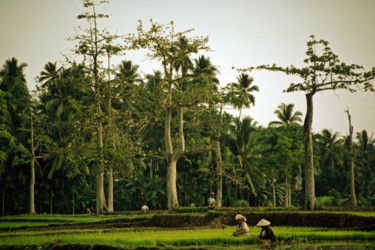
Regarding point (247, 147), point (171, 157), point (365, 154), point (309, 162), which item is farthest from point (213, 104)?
point (365, 154)

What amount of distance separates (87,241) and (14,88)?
1316 inches

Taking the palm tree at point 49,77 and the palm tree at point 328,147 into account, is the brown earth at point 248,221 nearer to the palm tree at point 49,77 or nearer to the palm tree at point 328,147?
the palm tree at point 49,77

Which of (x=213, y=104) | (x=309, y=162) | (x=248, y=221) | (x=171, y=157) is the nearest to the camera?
(x=248, y=221)

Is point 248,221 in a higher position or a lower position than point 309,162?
lower

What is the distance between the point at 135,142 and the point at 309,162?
60.4 feet

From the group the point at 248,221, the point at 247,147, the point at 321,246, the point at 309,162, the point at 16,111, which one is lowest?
the point at 248,221

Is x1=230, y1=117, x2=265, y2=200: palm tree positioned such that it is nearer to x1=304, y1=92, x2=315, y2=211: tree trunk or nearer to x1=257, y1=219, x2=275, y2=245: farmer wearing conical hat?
x1=304, y1=92, x2=315, y2=211: tree trunk

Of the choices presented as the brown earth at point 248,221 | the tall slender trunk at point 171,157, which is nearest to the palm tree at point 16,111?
the tall slender trunk at point 171,157

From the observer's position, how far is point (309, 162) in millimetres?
26328

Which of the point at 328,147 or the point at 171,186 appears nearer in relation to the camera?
the point at 171,186

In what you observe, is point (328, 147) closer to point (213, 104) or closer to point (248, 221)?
point (213, 104)

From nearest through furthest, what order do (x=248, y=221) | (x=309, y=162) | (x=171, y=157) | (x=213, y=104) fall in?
(x=248, y=221), (x=309, y=162), (x=171, y=157), (x=213, y=104)

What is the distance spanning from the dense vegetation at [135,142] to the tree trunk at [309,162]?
8.27 metres

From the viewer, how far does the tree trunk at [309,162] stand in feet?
83.7
